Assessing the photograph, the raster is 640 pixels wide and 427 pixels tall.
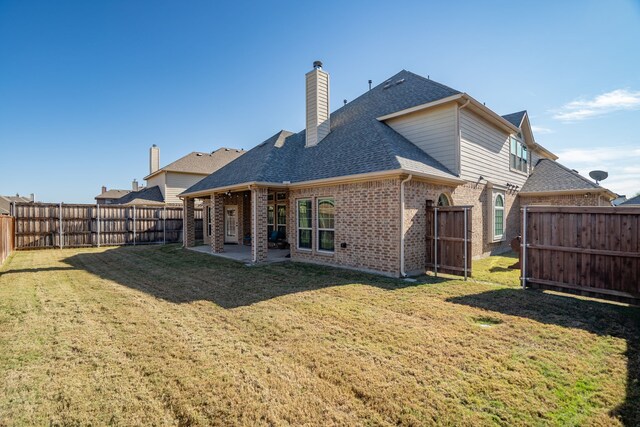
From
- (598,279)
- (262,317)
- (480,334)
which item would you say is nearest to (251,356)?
(262,317)

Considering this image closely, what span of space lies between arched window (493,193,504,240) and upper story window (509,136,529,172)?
227cm

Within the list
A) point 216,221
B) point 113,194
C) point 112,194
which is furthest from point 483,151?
point 112,194

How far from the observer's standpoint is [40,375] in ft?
10.7

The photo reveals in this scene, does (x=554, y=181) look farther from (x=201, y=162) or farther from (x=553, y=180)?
(x=201, y=162)

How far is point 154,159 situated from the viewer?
95.0ft

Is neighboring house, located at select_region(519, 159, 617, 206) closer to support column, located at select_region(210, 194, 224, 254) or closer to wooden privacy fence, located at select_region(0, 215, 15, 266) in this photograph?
support column, located at select_region(210, 194, 224, 254)

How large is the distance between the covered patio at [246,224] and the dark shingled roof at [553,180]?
12.6 m

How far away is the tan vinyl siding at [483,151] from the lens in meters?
10.7

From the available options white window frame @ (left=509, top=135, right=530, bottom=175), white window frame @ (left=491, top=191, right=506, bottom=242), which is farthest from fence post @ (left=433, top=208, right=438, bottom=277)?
white window frame @ (left=509, top=135, right=530, bottom=175)

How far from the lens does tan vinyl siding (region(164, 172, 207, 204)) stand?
1030 inches

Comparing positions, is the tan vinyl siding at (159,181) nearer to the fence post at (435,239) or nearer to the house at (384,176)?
the house at (384,176)

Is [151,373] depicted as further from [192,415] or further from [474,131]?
[474,131]

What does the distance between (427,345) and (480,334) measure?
101 centimetres

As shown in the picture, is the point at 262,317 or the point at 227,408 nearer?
the point at 227,408
